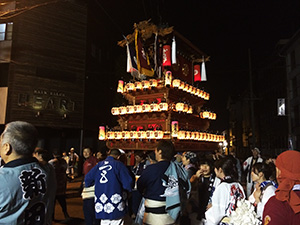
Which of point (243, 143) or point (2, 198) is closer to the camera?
point (2, 198)

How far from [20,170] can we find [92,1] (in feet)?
79.0

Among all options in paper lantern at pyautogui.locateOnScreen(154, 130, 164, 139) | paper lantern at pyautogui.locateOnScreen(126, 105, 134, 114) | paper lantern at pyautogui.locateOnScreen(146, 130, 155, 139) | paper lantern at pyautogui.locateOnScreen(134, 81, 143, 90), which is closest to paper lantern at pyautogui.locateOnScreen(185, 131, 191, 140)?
paper lantern at pyautogui.locateOnScreen(154, 130, 164, 139)

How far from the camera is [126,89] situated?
2120 cm

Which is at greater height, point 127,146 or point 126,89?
point 126,89

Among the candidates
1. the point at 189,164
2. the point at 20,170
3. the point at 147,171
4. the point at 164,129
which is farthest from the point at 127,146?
the point at 20,170

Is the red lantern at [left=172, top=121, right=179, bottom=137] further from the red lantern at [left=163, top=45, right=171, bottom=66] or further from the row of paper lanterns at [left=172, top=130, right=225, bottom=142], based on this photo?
the red lantern at [left=163, top=45, right=171, bottom=66]

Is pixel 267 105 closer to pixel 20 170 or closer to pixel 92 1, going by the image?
pixel 92 1

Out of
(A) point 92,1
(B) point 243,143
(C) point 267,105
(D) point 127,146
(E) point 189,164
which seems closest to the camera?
(E) point 189,164

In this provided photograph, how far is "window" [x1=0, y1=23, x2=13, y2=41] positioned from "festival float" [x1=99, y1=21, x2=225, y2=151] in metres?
9.42

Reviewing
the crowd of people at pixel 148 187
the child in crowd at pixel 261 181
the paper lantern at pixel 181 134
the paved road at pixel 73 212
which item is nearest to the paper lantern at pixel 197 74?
the paper lantern at pixel 181 134

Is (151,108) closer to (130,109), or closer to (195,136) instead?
(130,109)

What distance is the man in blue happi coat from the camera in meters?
4.24

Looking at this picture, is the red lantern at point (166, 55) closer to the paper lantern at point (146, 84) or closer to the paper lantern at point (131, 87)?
the paper lantern at point (146, 84)

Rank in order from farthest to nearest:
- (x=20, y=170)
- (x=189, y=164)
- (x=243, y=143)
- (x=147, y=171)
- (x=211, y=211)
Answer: (x=243, y=143)
(x=189, y=164)
(x=147, y=171)
(x=211, y=211)
(x=20, y=170)
